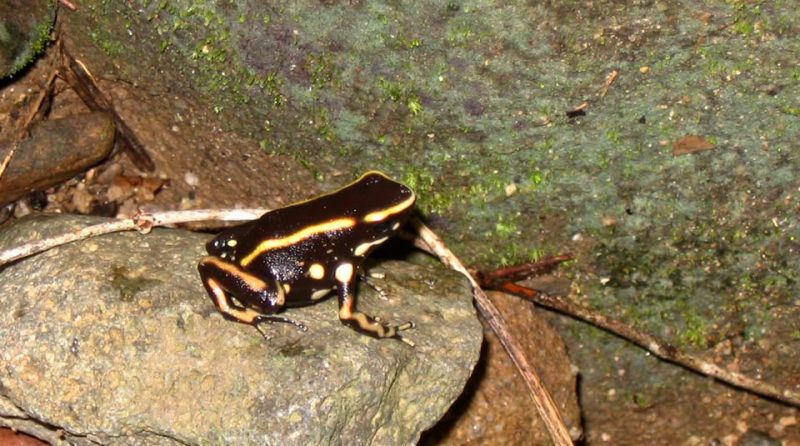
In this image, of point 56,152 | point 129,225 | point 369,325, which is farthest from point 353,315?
point 56,152

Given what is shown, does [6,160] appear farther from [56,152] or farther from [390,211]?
[390,211]

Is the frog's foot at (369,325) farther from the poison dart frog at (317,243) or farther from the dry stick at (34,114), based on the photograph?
the dry stick at (34,114)

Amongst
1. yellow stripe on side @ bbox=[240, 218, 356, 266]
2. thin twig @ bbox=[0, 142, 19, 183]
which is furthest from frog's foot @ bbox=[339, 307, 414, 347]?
thin twig @ bbox=[0, 142, 19, 183]

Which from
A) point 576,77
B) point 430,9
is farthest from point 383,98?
point 576,77

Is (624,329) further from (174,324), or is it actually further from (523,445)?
(174,324)

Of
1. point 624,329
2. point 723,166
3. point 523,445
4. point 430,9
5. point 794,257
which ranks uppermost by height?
point 430,9

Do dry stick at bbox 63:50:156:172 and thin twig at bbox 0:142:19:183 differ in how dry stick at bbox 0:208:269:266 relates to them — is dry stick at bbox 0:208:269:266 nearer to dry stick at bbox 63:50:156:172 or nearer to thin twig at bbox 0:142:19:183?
thin twig at bbox 0:142:19:183
